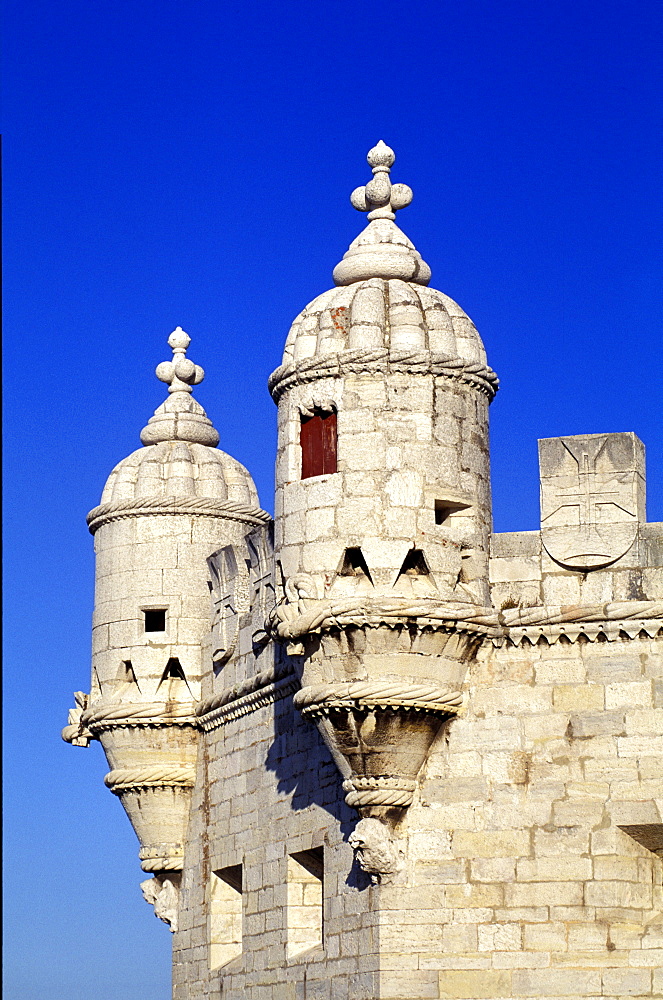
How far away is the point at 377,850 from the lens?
16766 millimetres

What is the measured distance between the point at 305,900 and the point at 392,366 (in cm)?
570

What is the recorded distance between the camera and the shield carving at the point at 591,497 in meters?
17.0

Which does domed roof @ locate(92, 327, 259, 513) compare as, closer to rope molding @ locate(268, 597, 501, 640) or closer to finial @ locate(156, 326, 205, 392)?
finial @ locate(156, 326, 205, 392)

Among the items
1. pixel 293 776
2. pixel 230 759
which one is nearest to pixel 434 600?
pixel 293 776

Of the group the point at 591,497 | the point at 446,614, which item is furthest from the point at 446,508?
the point at 591,497

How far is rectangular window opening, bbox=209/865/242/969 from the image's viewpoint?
21.1 m

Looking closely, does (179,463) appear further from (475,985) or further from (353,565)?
(475,985)

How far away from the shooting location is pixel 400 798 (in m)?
16.9

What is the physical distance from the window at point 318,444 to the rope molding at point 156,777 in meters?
5.85

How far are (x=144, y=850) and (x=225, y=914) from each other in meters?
1.65

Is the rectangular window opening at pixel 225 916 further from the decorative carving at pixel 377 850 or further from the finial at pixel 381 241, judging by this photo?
the finial at pixel 381 241

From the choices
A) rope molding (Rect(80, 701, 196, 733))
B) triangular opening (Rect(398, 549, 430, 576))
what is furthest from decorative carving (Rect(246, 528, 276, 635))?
triangular opening (Rect(398, 549, 430, 576))

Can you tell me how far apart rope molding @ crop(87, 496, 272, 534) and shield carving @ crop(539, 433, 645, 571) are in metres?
6.40

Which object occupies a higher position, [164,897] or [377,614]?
[377,614]
